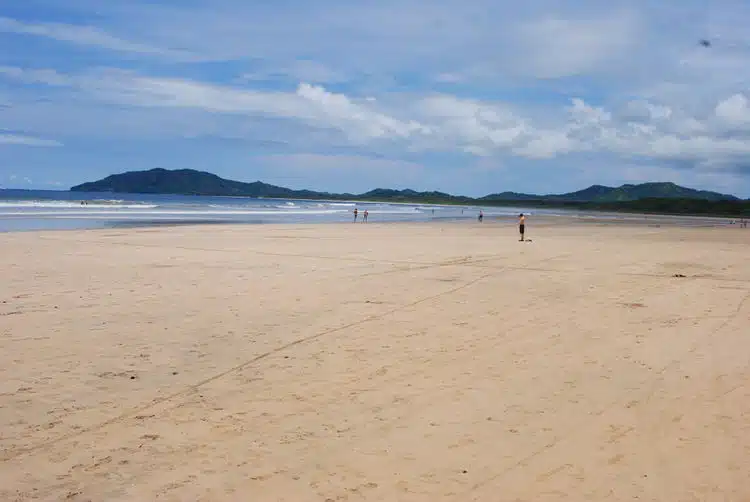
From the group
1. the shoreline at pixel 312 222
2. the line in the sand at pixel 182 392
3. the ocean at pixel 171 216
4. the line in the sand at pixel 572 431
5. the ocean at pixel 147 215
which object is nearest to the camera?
the line in the sand at pixel 572 431

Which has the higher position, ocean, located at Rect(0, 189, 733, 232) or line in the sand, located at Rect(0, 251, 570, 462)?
ocean, located at Rect(0, 189, 733, 232)

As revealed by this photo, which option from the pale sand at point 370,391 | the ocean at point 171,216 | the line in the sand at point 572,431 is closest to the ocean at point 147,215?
the ocean at point 171,216

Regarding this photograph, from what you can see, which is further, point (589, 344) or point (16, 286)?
point (16, 286)

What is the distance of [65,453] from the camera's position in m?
5.18

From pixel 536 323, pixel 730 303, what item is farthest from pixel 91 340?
pixel 730 303

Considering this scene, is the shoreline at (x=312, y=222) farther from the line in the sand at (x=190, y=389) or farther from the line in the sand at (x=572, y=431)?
the line in the sand at (x=572, y=431)

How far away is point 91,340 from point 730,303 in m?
11.3

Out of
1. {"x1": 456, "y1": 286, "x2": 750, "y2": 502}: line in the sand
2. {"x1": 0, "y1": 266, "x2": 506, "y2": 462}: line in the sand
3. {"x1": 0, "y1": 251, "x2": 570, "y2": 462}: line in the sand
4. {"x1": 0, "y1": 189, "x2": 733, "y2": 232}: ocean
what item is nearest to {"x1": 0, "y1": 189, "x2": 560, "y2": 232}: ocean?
{"x1": 0, "y1": 189, "x2": 733, "y2": 232}: ocean

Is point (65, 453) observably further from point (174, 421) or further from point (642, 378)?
point (642, 378)

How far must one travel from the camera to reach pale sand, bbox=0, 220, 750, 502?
15.8 ft

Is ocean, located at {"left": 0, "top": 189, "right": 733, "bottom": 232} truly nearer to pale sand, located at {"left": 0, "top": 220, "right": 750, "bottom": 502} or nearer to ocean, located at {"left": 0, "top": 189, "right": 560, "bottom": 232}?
ocean, located at {"left": 0, "top": 189, "right": 560, "bottom": 232}

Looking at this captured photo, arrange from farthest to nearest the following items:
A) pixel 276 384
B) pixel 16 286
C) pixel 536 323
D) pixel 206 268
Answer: pixel 206 268 < pixel 16 286 < pixel 536 323 < pixel 276 384

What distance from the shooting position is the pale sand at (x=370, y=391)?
4820mm

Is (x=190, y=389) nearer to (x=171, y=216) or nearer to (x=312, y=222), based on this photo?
(x=312, y=222)
